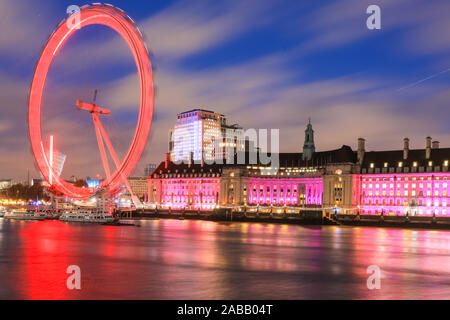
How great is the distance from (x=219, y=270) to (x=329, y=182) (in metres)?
94.9

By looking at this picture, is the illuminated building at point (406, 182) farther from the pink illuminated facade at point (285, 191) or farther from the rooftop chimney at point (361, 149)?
the pink illuminated facade at point (285, 191)

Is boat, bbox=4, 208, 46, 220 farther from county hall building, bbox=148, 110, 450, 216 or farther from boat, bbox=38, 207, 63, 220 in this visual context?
county hall building, bbox=148, 110, 450, 216

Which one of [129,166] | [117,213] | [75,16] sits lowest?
[117,213]

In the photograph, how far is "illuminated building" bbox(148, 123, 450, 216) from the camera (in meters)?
113

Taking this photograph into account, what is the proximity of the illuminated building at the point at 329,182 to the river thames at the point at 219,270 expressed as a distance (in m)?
64.3

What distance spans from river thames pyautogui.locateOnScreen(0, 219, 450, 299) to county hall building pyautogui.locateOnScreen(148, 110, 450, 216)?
60283mm

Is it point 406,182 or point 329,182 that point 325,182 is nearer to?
point 329,182

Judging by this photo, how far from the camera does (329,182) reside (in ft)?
409
